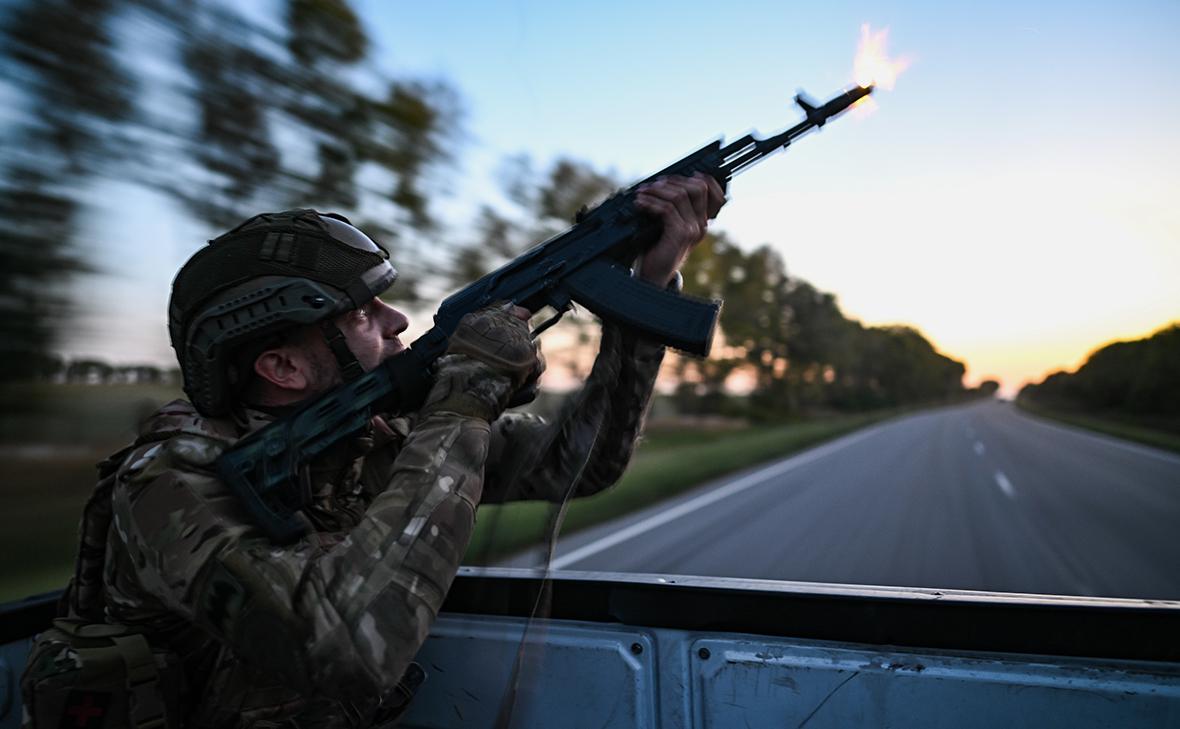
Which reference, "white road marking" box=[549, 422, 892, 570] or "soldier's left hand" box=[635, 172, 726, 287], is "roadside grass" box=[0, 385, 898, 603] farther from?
"white road marking" box=[549, 422, 892, 570]

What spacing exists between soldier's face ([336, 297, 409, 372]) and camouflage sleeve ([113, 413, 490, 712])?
36cm

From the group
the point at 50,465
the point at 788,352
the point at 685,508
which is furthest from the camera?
the point at 788,352

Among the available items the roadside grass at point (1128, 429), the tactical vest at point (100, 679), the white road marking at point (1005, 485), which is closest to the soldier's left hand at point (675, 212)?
the tactical vest at point (100, 679)

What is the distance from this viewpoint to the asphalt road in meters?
6.35

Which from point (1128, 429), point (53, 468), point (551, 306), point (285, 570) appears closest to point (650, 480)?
point (53, 468)

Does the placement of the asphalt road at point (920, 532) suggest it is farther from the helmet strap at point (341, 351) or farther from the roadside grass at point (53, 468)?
the roadside grass at point (53, 468)

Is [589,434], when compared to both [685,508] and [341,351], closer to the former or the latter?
[341,351]

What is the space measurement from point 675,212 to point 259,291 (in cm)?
104

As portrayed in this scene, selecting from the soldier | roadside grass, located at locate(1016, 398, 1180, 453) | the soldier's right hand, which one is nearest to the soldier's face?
the soldier

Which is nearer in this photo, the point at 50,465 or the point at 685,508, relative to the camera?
the point at 50,465

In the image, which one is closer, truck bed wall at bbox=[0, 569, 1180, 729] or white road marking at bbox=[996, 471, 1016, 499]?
truck bed wall at bbox=[0, 569, 1180, 729]

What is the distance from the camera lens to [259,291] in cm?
168

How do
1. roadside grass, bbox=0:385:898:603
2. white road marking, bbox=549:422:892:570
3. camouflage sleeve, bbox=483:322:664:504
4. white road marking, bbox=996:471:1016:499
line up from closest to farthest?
camouflage sleeve, bbox=483:322:664:504
roadside grass, bbox=0:385:898:603
white road marking, bbox=549:422:892:570
white road marking, bbox=996:471:1016:499

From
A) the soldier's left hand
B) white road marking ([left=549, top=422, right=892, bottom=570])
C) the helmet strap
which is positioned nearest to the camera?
the helmet strap
